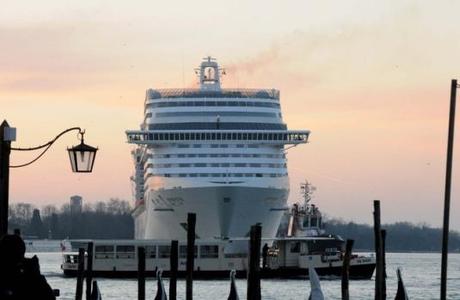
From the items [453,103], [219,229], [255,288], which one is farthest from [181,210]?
[453,103]

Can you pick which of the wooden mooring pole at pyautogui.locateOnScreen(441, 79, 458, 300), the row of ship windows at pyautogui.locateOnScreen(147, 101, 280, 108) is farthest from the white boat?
the wooden mooring pole at pyautogui.locateOnScreen(441, 79, 458, 300)

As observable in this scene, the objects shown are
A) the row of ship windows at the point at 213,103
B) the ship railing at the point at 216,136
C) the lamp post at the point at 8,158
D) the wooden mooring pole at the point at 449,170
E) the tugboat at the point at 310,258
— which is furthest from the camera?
the row of ship windows at the point at 213,103

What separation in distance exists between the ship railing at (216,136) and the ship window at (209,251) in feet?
39.2

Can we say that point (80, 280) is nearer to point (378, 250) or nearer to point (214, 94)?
point (378, 250)

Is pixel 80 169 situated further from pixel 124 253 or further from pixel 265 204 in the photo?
pixel 265 204

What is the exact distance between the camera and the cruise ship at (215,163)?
85.1 meters

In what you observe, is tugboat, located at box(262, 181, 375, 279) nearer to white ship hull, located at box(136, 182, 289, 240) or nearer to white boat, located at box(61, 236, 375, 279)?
white boat, located at box(61, 236, 375, 279)

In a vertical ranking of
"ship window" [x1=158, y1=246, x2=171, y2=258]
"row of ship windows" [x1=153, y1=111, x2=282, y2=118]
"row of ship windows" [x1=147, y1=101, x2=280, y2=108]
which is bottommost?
"ship window" [x1=158, y1=246, x2=171, y2=258]

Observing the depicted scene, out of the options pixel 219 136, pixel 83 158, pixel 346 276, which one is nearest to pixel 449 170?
pixel 83 158

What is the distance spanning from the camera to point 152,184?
88688mm

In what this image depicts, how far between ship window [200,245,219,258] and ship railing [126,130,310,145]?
11942 mm

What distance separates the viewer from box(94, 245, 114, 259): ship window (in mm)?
77562

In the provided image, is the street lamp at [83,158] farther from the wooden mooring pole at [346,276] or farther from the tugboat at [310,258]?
the tugboat at [310,258]

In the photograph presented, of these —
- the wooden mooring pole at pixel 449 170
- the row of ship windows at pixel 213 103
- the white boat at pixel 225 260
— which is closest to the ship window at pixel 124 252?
the white boat at pixel 225 260
